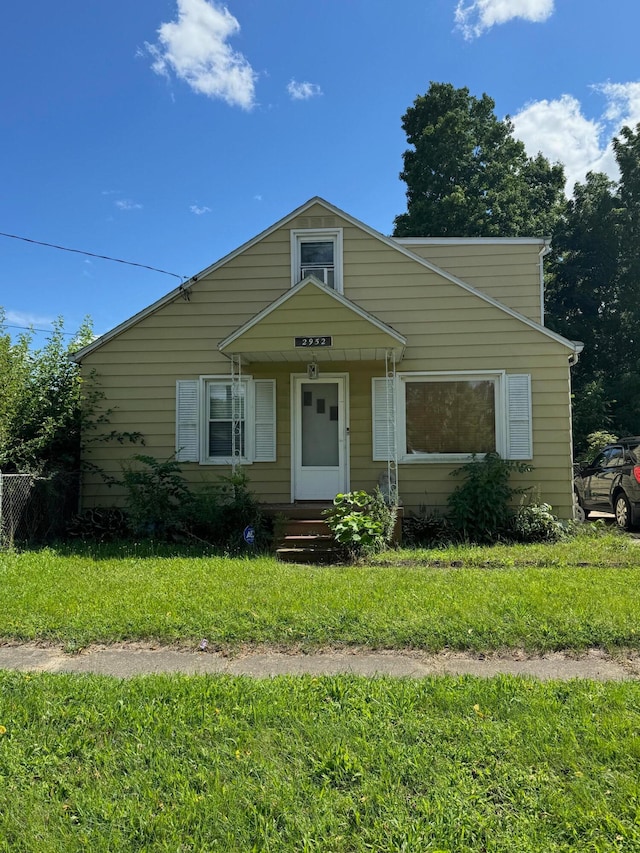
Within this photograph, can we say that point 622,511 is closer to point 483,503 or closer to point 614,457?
point 614,457

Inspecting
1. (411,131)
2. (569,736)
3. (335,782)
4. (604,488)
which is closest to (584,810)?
(569,736)

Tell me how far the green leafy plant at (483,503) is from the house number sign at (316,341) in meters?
3.12

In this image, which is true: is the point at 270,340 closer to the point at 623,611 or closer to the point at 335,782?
the point at 623,611

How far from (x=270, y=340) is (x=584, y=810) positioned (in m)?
6.97

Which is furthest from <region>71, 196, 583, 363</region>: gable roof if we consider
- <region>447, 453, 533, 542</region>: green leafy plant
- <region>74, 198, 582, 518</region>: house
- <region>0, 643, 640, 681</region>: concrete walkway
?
<region>0, 643, 640, 681</region>: concrete walkway

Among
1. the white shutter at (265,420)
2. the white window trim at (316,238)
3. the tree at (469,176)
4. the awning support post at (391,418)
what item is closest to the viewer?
the awning support post at (391,418)

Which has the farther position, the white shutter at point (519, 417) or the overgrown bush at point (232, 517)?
the white shutter at point (519, 417)

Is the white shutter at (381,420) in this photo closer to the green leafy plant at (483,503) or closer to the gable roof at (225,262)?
the green leafy plant at (483,503)

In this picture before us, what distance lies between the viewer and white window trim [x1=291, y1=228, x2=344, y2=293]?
9.68 metres

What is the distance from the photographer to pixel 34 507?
8383 millimetres

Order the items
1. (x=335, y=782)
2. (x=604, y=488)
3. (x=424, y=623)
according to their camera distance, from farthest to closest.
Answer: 1. (x=604, y=488)
2. (x=424, y=623)
3. (x=335, y=782)

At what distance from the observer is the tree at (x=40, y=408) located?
8.91 metres

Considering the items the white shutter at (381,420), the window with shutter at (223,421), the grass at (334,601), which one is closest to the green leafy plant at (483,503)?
the grass at (334,601)

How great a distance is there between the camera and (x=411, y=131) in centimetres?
2827
